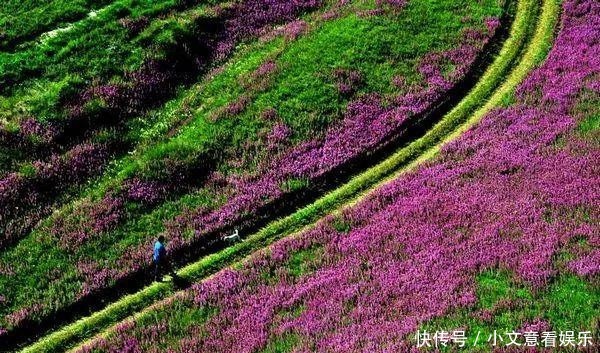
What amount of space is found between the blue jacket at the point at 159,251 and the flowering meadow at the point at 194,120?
1.30 m

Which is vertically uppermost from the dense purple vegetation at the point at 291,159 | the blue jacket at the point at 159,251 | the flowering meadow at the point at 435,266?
the dense purple vegetation at the point at 291,159

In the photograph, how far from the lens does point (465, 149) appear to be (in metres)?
29.4

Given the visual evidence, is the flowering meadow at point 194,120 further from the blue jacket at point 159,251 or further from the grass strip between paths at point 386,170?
the blue jacket at point 159,251

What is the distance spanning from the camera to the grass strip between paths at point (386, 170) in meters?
24.2

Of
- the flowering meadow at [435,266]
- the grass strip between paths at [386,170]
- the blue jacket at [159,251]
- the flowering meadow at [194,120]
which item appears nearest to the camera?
the flowering meadow at [435,266]

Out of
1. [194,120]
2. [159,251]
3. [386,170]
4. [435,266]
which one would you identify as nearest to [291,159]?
[386,170]

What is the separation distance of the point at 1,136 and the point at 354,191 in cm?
1721

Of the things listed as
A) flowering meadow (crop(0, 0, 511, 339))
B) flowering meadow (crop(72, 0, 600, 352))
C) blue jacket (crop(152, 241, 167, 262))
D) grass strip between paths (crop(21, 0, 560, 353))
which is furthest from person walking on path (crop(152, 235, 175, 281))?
flowering meadow (crop(72, 0, 600, 352))

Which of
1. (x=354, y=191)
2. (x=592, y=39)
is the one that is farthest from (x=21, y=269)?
(x=592, y=39)

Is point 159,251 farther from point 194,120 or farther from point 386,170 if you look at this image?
point 386,170

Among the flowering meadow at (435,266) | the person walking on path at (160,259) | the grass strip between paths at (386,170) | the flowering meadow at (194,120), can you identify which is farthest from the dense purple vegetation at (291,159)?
the flowering meadow at (435,266)

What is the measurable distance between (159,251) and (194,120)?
10.3 metres

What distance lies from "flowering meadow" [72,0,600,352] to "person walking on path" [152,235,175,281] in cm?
187

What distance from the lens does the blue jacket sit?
25203mm
